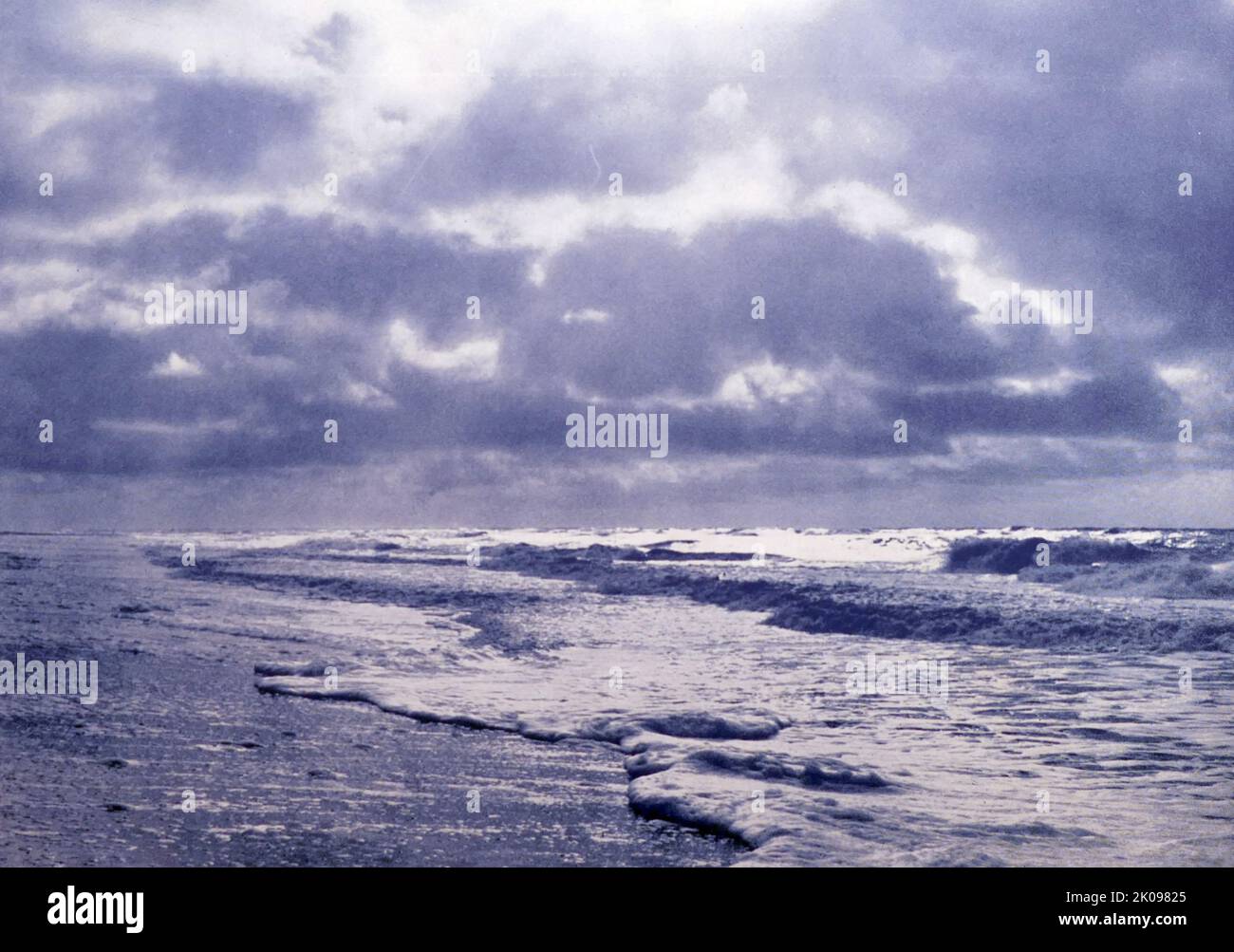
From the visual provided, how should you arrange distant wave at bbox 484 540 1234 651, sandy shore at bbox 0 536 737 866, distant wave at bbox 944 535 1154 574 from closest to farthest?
sandy shore at bbox 0 536 737 866
distant wave at bbox 484 540 1234 651
distant wave at bbox 944 535 1154 574

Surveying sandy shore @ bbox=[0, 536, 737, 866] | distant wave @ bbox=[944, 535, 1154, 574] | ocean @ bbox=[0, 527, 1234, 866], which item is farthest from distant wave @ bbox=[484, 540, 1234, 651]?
sandy shore @ bbox=[0, 536, 737, 866]

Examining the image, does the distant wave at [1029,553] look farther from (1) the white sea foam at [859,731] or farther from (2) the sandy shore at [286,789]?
(2) the sandy shore at [286,789]

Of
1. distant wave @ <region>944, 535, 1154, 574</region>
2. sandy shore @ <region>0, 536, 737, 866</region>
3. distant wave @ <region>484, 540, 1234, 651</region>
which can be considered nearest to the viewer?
sandy shore @ <region>0, 536, 737, 866</region>

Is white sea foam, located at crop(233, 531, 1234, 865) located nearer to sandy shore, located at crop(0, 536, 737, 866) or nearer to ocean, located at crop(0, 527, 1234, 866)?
ocean, located at crop(0, 527, 1234, 866)

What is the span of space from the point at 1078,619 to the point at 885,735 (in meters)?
11.9

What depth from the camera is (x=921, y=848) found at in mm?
7180

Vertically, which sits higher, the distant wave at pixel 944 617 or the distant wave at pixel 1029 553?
the distant wave at pixel 1029 553

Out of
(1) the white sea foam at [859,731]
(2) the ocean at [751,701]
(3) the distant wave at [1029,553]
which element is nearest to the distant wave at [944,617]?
(2) the ocean at [751,701]

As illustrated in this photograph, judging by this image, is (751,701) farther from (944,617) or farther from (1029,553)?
(1029,553)

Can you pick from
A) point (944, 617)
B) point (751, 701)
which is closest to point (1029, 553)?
point (944, 617)
